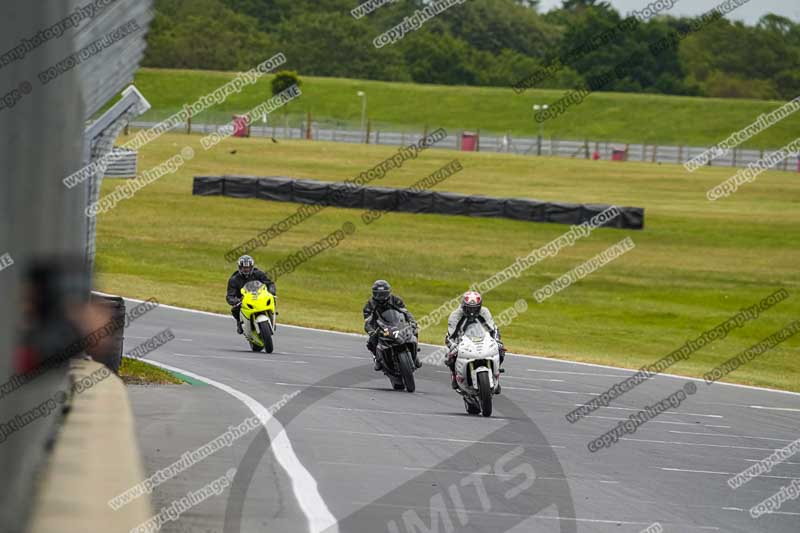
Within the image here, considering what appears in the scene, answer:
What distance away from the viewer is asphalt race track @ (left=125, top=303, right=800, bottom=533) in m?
9.71

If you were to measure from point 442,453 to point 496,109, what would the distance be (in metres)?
96.1

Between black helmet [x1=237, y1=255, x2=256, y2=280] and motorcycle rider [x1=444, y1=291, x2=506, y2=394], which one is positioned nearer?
motorcycle rider [x1=444, y1=291, x2=506, y2=394]

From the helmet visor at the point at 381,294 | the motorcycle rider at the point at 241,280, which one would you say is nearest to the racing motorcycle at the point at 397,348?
the helmet visor at the point at 381,294

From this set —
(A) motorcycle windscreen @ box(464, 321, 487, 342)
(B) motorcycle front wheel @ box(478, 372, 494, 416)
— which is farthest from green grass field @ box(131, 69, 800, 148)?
(B) motorcycle front wheel @ box(478, 372, 494, 416)

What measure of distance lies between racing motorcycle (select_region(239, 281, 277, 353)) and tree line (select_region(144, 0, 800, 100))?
9027cm

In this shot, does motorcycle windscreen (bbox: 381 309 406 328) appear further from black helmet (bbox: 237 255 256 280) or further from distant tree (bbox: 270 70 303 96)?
distant tree (bbox: 270 70 303 96)

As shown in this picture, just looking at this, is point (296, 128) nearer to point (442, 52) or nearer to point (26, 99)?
point (442, 52)

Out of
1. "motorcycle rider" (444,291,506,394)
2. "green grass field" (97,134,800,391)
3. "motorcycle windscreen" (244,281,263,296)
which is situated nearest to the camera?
"motorcycle rider" (444,291,506,394)

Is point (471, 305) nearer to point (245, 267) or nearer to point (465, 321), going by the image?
point (465, 321)

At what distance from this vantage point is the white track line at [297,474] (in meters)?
9.02

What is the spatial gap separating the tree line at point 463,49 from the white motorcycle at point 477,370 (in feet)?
315

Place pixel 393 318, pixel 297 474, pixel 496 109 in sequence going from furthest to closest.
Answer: pixel 496 109 < pixel 393 318 < pixel 297 474

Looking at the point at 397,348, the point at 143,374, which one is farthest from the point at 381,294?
the point at 143,374

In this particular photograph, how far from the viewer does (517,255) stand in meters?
44.1
